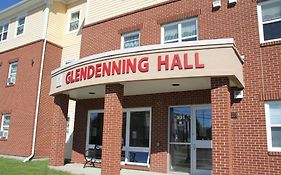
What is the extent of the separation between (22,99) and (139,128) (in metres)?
9.50

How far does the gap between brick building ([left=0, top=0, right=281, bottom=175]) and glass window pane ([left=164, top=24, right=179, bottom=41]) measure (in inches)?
2.0

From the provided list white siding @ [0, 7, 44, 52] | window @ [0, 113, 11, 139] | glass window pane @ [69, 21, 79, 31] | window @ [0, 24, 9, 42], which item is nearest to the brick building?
glass window pane @ [69, 21, 79, 31]

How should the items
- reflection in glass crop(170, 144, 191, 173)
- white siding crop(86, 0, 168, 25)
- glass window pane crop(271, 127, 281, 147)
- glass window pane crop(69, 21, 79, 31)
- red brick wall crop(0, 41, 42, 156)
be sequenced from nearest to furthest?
glass window pane crop(271, 127, 281, 147), reflection in glass crop(170, 144, 191, 173), white siding crop(86, 0, 168, 25), red brick wall crop(0, 41, 42, 156), glass window pane crop(69, 21, 79, 31)

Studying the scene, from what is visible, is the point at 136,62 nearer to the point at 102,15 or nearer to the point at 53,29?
the point at 102,15

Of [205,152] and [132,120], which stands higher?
[132,120]

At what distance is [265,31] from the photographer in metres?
11.1

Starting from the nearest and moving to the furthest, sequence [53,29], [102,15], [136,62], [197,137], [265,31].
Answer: [136,62], [265,31], [197,137], [102,15], [53,29]

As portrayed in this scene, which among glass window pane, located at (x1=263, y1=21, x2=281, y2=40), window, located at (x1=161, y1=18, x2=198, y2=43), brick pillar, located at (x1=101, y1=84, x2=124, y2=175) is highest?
window, located at (x1=161, y1=18, x2=198, y2=43)

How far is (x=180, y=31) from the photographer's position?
13.4 meters

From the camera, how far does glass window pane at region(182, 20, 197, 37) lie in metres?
13.0

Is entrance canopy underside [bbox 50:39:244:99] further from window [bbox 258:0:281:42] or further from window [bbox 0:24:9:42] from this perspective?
window [bbox 0:24:9:42]

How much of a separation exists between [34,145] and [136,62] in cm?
1053

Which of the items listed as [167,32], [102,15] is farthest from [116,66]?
[102,15]

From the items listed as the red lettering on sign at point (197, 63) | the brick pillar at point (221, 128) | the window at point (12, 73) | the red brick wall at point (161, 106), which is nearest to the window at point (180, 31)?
the red brick wall at point (161, 106)
